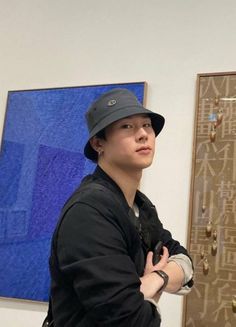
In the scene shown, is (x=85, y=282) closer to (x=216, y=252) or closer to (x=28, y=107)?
(x=216, y=252)

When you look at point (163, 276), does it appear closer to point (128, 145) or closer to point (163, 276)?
point (163, 276)

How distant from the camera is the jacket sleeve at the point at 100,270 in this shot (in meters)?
0.68

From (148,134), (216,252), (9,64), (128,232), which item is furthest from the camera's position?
(9,64)

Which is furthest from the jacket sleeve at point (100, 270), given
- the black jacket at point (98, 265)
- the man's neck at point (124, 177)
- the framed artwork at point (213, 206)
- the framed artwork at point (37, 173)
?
the framed artwork at point (37, 173)

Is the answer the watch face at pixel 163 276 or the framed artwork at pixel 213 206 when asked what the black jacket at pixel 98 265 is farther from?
the framed artwork at pixel 213 206

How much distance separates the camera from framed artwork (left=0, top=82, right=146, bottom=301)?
67.2 inches

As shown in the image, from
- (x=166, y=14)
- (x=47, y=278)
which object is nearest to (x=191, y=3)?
(x=166, y=14)

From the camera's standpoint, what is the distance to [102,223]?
2.43 feet

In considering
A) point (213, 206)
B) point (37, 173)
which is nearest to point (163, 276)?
point (213, 206)

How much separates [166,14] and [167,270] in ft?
4.01

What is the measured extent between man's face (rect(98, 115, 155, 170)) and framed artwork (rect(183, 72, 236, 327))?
68 centimetres

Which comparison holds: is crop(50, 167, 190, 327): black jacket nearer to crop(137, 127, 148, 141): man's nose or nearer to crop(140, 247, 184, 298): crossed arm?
crop(140, 247, 184, 298): crossed arm

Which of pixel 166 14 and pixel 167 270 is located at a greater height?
pixel 166 14

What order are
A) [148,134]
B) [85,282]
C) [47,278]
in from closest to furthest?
[85,282] → [148,134] → [47,278]
